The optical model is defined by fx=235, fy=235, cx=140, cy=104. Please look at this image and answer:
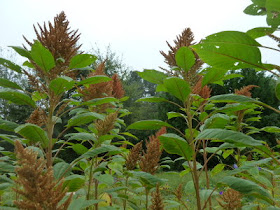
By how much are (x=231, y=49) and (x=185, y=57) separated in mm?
498

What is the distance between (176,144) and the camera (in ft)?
5.25

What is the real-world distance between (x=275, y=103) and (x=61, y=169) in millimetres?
12045

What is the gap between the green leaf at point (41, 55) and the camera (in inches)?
64.7

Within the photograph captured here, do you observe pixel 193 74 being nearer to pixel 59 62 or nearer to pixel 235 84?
pixel 59 62

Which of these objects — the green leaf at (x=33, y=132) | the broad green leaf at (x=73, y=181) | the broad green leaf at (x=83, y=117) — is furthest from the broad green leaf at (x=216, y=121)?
the green leaf at (x=33, y=132)

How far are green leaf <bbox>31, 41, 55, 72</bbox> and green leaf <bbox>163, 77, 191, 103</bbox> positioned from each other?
2.81 feet

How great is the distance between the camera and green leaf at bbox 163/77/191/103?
1.62 m

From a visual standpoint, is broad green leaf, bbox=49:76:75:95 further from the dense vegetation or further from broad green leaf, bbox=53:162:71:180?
broad green leaf, bbox=53:162:71:180

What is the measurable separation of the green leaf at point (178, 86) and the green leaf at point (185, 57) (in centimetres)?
24

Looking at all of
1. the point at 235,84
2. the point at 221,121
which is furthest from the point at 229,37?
the point at 235,84

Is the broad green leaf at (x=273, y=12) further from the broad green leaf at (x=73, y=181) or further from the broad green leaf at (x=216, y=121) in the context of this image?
the broad green leaf at (x=73, y=181)

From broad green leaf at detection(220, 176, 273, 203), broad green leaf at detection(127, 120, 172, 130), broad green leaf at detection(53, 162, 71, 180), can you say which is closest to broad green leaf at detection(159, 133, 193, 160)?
broad green leaf at detection(127, 120, 172, 130)

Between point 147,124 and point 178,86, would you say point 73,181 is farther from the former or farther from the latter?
point 178,86

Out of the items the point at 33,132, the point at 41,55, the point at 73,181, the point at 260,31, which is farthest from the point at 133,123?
the point at 260,31
